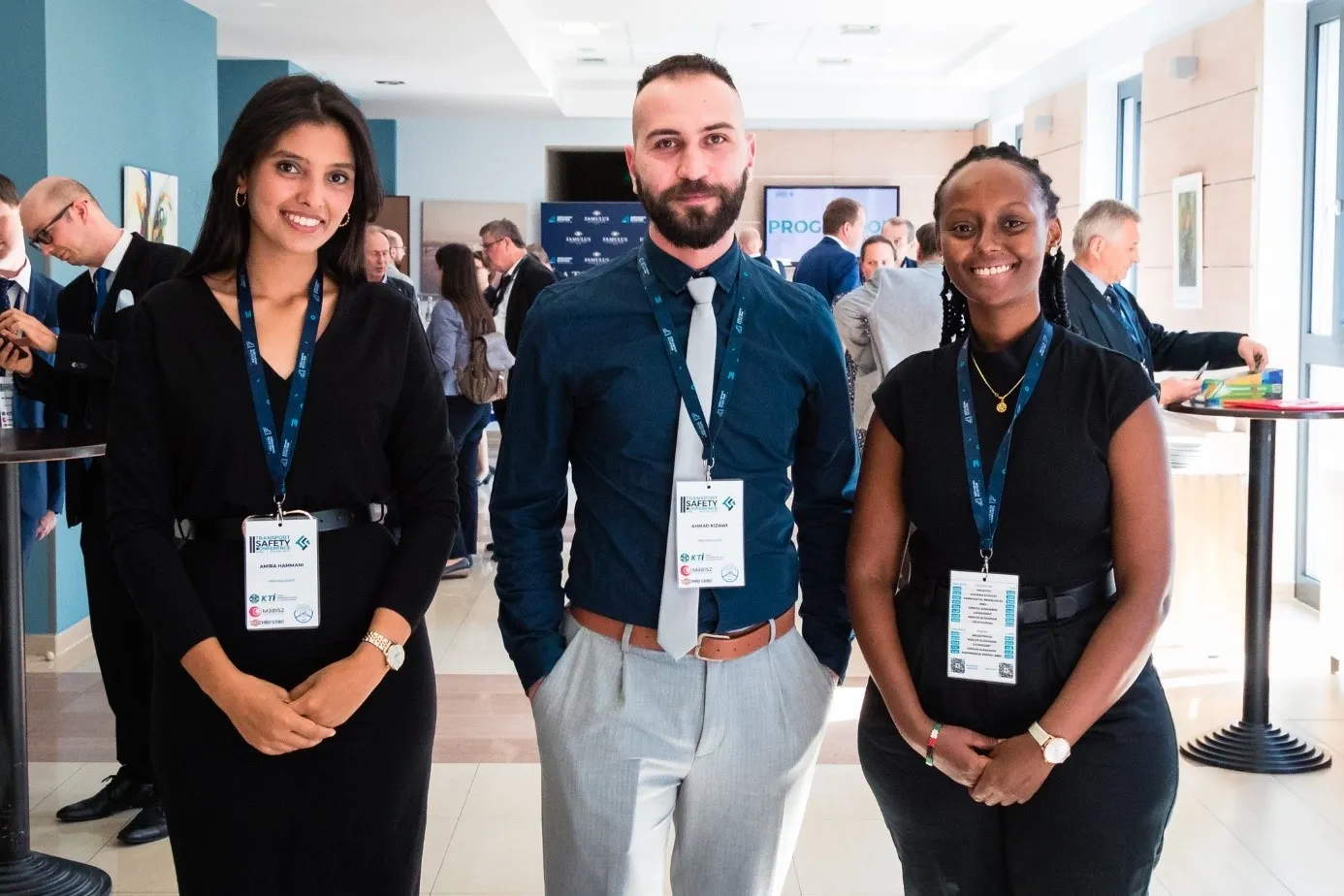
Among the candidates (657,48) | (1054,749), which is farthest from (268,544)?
(657,48)

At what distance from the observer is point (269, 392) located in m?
1.90

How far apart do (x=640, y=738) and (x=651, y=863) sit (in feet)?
0.70

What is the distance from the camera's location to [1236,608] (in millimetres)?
5609

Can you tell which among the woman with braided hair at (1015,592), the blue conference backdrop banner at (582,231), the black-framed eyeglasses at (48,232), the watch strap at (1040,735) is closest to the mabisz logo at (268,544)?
the woman with braided hair at (1015,592)

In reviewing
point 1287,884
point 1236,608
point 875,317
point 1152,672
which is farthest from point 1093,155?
point 1152,672

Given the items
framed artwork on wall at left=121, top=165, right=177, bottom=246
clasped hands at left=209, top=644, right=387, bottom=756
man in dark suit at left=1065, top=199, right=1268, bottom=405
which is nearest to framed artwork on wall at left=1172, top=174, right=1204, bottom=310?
man in dark suit at left=1065, top=199, right=1268, bottom=405

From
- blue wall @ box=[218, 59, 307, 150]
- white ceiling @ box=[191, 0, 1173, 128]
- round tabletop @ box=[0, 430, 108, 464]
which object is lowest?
round tabletop @ box=[0, 430, 108, 464]

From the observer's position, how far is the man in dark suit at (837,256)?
24.7 feet

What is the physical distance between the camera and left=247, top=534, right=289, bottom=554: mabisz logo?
1.85 meters

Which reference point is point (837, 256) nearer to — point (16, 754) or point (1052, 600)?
point (16, 754)

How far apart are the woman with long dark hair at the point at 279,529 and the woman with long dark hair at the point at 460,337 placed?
452 cm

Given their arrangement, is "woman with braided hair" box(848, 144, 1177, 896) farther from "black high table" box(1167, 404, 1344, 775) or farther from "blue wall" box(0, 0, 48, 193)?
"blue wall" box(0, 0, 48, 193)

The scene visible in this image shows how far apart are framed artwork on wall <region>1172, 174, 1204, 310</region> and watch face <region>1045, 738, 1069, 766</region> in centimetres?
663

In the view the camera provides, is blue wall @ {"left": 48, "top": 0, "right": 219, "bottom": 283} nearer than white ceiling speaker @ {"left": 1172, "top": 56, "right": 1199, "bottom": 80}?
Yes
